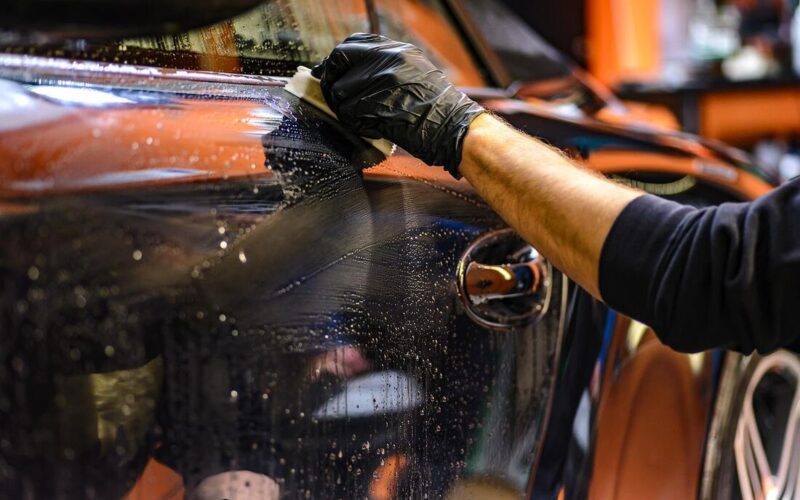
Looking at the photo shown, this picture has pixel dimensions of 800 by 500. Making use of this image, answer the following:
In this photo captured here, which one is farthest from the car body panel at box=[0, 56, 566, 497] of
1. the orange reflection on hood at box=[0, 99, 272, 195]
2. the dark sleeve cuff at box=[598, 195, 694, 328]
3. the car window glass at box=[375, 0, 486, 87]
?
the car window glass at box=[375, 0, 486, 87]

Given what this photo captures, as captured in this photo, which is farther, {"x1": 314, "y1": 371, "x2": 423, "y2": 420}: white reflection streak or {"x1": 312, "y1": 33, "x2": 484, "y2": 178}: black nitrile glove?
{"x1": 312, "y1": 33, "x2": 484, "y2": 178}: black nitrile glove

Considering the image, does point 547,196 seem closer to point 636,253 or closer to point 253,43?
point 636,253

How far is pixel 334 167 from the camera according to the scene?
101 cm

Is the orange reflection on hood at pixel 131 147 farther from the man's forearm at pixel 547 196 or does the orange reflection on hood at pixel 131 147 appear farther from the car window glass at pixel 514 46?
the car window glass at pixel 514 46

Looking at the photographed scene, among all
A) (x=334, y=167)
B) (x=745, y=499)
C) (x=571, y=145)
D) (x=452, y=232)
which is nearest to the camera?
(x=334, y=167)

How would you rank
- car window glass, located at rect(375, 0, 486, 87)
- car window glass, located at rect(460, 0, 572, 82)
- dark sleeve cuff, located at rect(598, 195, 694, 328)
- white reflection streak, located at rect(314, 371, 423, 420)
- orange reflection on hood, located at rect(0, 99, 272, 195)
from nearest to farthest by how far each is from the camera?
orange reflection on hood, located at rect(0, 99, 272, 195) → white reflection streak, located at rect(314, 371, 423, 420) → dark sleeve cuff, located at rect(598, 195, 694, 328) → car window glass, located at rect(375, 0, 486, 87) → car window glass, located at rect(460, 0, 572, 82)

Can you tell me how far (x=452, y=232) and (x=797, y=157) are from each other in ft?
20.9

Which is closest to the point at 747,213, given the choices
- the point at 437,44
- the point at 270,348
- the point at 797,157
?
the point at 270,348

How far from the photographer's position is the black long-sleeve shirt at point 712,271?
1029 millimetres

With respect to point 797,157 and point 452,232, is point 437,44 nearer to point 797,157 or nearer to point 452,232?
point 452,232

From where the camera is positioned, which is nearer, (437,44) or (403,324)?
(403,324)

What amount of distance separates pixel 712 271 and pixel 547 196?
8.3 inches

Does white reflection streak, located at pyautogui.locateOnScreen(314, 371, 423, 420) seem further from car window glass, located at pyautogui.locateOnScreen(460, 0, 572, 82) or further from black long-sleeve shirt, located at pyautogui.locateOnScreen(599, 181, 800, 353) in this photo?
car window glass, located at pyautogui.locateOnScreen(460, 0, 572, 82)

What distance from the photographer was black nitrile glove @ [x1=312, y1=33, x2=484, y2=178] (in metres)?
1.12
